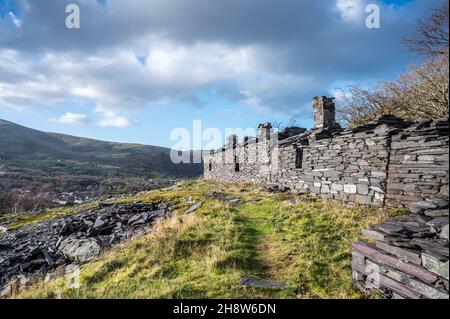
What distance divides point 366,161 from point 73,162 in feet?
371

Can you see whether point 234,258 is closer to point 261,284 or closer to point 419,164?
point 261,284

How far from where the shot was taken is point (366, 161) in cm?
953

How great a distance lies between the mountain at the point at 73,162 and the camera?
2635 inches

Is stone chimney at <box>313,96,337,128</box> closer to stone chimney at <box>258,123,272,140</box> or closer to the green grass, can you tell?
stone chimney at <box>258,123,272,140</box>

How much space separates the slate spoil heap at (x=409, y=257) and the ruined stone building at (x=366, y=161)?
2678 mm

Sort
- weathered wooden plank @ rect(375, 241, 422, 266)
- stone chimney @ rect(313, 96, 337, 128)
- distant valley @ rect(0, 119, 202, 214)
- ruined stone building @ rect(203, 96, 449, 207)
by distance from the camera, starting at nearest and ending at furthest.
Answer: weathered wooden plank @ rect(375, 241, 422, 266)
ruined stone building @ rect(203, 96, 449, 207)
stone chimney @ rect(313, 96, 337, 128)
distant valley @ rect(0, 119, 202, 214)

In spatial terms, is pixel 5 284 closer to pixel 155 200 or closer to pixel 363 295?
pixel 155 200

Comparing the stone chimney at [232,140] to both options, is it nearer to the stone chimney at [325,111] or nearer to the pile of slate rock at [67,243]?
the stone chimney at [325,111]

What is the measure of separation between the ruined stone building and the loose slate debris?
482cm

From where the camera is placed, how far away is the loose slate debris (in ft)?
17.5

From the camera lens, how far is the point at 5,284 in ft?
28.3

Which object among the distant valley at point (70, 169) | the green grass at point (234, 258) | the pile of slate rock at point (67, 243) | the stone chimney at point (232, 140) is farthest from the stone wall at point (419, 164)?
the distant valley at point (70, 169)

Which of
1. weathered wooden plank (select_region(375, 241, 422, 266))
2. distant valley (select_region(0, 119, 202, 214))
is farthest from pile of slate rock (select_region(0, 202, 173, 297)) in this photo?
distant valley (select_region(0, 119, 202, 214))
